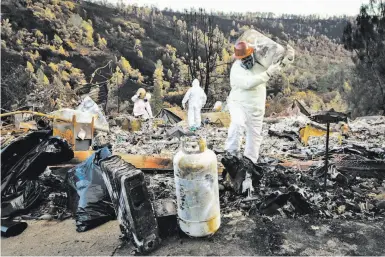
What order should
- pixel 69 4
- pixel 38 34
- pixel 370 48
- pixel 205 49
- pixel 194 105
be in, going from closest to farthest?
pixel 194 105 < pixel 370 48 < pixel 205 49 < pixel 38 34 < pixel 69 4

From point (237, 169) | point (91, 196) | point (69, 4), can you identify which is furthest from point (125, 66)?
point (91, 196)

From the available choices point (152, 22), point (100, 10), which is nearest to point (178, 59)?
point (152, 22)

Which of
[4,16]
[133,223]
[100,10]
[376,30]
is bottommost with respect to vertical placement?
[133,223]

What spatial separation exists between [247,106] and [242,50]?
1.86ft

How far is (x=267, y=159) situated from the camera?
13.4 feet

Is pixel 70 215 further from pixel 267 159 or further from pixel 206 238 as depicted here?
pixel 267 159

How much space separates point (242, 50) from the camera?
3.38m

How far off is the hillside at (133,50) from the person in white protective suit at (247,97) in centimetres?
1747

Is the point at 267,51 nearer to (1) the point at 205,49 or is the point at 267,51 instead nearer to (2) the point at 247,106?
(2) the point at 247,106

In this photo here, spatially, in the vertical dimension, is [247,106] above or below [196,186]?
above

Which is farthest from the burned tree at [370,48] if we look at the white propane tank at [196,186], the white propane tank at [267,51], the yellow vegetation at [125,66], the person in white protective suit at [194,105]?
the yellow vegetation at [125,66]

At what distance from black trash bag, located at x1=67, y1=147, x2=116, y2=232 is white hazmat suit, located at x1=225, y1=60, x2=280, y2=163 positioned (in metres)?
1.37

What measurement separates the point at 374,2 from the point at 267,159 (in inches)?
449

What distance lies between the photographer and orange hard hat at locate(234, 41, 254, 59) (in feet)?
11.1
